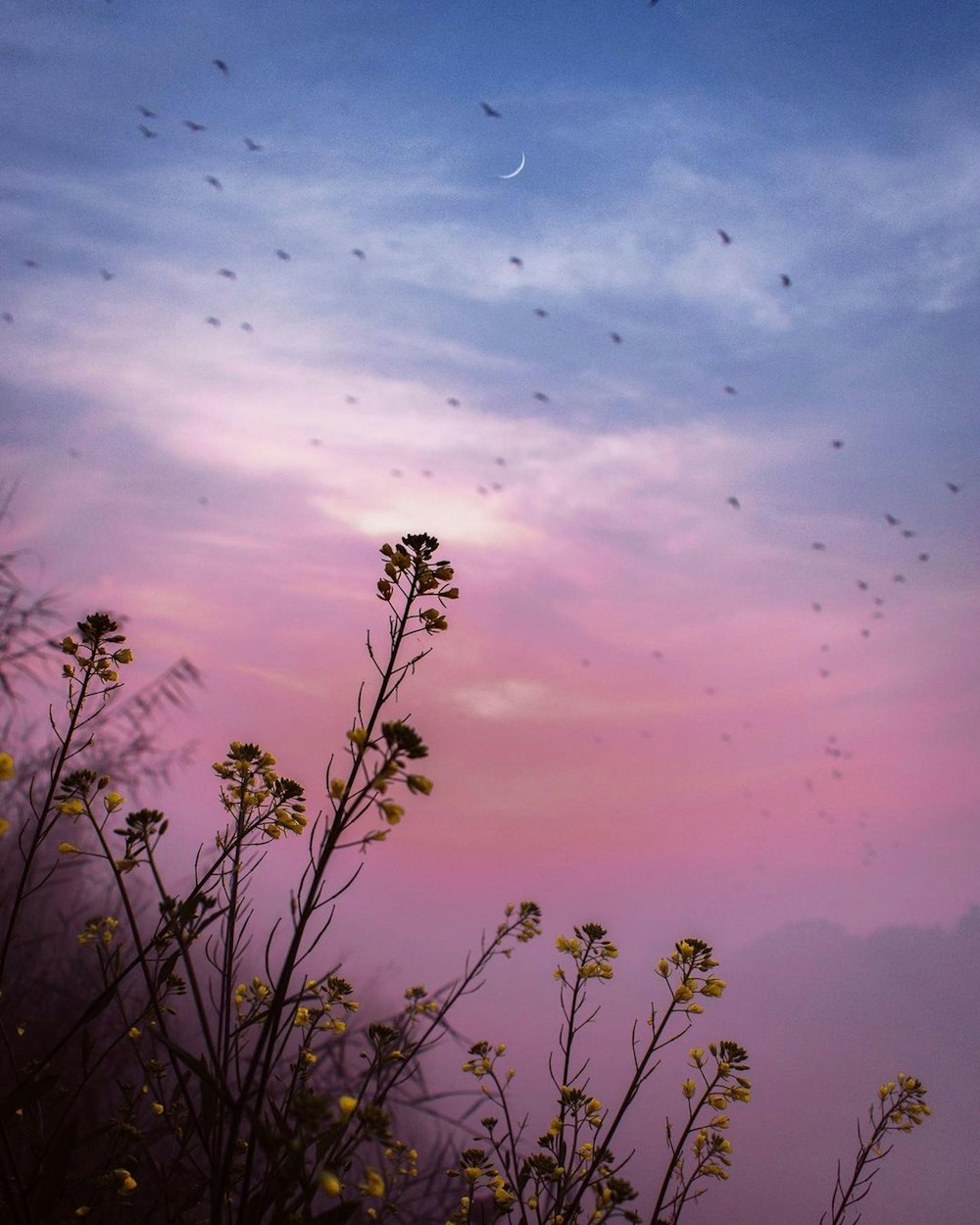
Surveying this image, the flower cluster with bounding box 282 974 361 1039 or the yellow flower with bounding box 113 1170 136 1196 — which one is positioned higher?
the flower cluster with bounding box 282 974 361 1039

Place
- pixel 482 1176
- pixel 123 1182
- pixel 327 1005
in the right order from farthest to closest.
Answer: pixel 482 1176 < pixel 327 1005 < pixel 123 1182

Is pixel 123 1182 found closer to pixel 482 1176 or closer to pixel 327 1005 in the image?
pixel 327 1005

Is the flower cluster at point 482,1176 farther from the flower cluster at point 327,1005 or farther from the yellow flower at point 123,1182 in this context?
the yellow flower at point 123,1182

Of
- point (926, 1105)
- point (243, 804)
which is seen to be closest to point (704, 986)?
point (926, 1105)

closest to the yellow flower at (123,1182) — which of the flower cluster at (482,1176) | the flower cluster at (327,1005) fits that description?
the flower cluster at (327,1005)

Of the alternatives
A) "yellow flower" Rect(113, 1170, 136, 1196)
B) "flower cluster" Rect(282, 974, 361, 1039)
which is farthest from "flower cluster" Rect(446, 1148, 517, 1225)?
"yellow flower" Rect(113, 1170, 136, 1196)

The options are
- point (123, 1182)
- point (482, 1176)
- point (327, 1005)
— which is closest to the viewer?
point (123, 1182)

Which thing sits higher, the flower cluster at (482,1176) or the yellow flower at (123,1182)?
the flower cluster at (482,1176)

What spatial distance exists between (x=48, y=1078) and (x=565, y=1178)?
81.5 inches

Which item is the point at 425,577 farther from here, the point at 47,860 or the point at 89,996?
the point at 47,860

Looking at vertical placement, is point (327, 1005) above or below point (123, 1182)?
above

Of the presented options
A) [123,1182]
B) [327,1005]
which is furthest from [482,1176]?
[123,1182]

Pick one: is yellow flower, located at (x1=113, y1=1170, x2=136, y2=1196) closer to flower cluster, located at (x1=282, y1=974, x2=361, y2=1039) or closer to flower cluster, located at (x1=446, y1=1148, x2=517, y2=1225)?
flower cluster, located at (x1=282, y1=974, x2=361, y2=1039)

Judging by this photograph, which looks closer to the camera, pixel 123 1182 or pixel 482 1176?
pixel 123 1182
